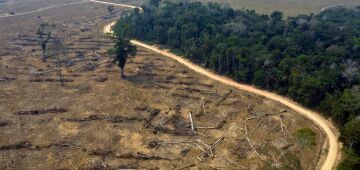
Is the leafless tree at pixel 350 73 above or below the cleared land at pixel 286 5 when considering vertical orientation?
below

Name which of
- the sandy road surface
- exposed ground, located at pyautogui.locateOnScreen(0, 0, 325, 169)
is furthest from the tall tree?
the sandy road surface

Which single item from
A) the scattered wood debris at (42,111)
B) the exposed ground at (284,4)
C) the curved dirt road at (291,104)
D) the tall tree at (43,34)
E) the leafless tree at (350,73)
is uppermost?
the exposed ground at (284,4)

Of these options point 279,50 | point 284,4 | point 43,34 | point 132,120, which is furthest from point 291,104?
point 284,4

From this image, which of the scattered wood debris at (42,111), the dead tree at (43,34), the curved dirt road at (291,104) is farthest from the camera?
the dead tree at (43,34)

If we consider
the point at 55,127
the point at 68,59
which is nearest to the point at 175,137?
the point at 55,127

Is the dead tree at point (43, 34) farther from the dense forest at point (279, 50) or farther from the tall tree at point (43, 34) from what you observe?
the dense forest at point (279, 50)

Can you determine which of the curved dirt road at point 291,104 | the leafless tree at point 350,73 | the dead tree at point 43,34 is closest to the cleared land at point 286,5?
the curved dirt road at point 291,104

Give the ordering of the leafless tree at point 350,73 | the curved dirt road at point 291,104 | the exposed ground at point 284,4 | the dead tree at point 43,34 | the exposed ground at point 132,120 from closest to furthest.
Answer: the exposed ground at point 132,120
the curved dirt road at point 291,104
the leafless tree at point 350,73
the dead tree at point 43,34
the exposed ground at point 284,4

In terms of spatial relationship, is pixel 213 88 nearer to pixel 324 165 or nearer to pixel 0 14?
pixel 324 165
